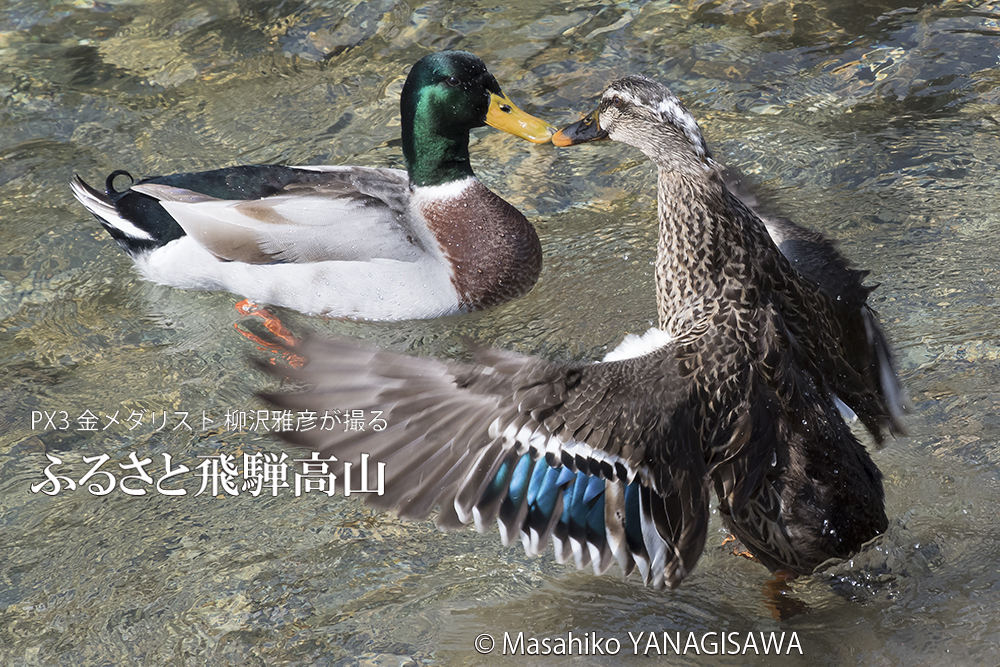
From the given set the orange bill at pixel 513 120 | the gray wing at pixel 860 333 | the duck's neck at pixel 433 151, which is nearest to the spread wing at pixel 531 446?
the gray wing at pixel 860 333

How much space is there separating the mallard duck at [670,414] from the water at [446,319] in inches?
18.6

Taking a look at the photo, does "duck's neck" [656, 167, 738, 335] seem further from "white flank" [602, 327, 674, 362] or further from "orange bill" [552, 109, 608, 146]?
"orange bill" [552, 109, 608, 146]

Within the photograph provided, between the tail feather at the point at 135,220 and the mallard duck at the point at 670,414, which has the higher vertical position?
the mallard duck at the point at 670,414

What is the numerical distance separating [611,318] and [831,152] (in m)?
1.68

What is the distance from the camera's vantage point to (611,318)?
15.0 ft

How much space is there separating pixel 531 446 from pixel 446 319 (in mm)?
2170

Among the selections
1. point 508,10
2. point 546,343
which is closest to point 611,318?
point 546,343

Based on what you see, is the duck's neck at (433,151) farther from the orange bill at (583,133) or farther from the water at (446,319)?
the orange bill at (583,133)

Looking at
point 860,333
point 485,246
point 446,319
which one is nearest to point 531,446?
point 860,333

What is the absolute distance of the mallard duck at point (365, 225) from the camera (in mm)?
4629

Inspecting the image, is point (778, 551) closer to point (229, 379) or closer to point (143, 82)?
point (229, 379)

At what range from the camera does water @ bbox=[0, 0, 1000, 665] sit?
10.9 feet

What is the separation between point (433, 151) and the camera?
5.03m

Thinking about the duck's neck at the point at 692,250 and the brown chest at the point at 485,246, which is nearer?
the duck's neck at the point at 692,250
